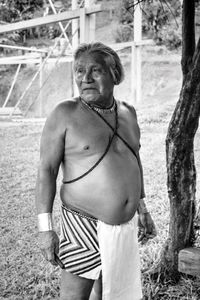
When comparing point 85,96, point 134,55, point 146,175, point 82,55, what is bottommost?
point 146,175

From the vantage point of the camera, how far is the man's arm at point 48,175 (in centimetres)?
174

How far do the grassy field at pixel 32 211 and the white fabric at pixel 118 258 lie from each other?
2.77ft

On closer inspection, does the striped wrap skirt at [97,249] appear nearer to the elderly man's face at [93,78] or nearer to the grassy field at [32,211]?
the elderly man's face at [93,78]

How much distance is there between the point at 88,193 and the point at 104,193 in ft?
0.21

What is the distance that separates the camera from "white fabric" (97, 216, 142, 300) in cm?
174

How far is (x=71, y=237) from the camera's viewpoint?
5.85 feet

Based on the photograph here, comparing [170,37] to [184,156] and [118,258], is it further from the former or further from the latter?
[118,258]

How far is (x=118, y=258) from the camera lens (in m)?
1.76

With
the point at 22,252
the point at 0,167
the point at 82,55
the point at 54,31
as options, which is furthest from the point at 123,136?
the point at 54,31

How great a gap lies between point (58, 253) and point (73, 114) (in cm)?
57

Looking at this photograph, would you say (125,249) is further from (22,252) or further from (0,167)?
(0,167)

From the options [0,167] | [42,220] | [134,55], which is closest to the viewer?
[42,220]

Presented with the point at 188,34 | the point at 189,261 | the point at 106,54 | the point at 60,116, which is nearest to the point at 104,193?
the point at 60,116

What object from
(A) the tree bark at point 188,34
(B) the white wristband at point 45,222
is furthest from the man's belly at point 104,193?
(A) the tree bark at point 188,34
